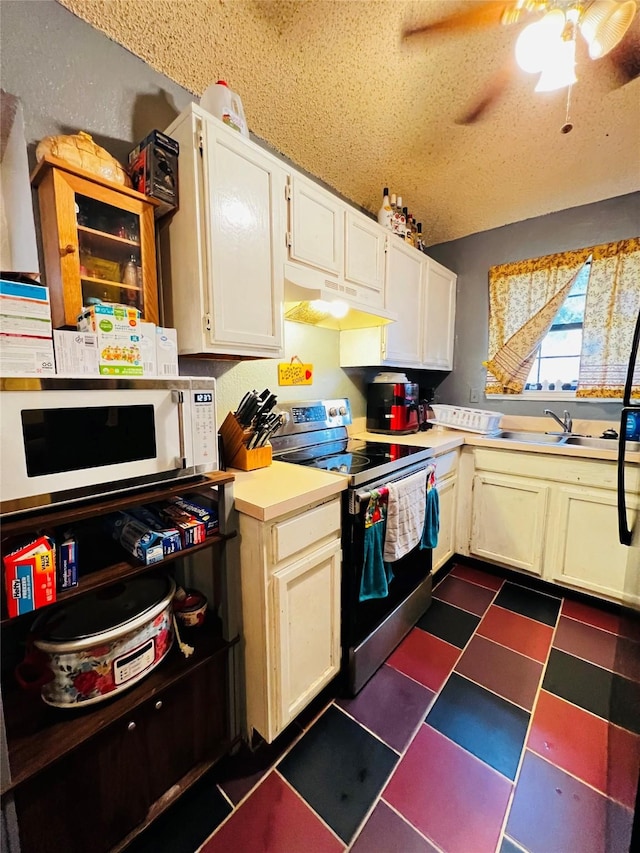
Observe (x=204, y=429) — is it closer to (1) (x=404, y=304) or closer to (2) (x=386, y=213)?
(1) (x=404, y=304)

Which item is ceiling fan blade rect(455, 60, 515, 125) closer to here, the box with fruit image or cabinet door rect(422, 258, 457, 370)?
cabinet door rect(422, 258, 457, 370)

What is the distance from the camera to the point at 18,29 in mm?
1027

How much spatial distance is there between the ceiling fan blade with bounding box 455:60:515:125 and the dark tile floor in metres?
1.93

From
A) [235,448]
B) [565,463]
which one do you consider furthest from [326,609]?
[565,463]

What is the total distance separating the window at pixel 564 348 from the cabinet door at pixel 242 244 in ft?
6.85

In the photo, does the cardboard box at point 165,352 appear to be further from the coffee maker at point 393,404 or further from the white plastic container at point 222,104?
the coffee maker at point 393,404

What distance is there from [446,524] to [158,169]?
2257mm

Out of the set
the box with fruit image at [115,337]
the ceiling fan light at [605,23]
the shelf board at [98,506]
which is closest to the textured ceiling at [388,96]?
the ceiling fan light at [605,23]

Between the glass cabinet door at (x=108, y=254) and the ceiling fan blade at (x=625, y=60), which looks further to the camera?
the ceiling fan blade at (x=625, y=60)

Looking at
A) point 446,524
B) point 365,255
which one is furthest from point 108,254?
point 446,524

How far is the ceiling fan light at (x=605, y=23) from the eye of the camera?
3.46ft

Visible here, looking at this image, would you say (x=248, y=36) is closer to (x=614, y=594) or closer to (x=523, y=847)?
(x=523, y=847)

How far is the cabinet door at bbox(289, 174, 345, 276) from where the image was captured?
4.84ft

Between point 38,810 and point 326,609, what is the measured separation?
84 centimetres
